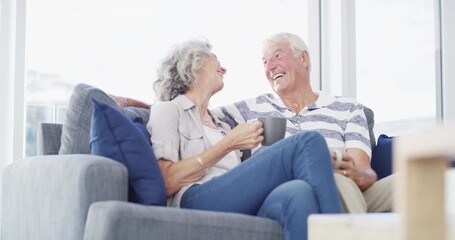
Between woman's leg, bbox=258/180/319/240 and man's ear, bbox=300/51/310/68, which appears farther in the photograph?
man's ear, bbox=300/51/310/68

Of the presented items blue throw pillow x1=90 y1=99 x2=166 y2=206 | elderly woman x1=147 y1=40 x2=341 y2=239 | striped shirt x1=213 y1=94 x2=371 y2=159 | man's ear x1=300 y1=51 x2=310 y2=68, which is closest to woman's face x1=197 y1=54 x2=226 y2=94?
elderly woman x1=147 y1=40 x2=341 y2=239

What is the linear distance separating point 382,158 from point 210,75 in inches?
32.3

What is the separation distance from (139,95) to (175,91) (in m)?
0.66

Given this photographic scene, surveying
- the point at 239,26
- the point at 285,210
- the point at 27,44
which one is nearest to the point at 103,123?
the point at 285,210

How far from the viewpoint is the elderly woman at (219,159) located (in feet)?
6.44

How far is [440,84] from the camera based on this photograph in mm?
3988

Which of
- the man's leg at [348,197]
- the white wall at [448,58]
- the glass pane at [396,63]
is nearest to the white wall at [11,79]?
the man's leg at [348,197]

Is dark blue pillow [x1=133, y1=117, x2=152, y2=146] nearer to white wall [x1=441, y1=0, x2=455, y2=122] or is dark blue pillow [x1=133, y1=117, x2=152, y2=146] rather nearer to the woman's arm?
the woman's arm

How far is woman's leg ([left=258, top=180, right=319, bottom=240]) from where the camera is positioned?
6.26 ft

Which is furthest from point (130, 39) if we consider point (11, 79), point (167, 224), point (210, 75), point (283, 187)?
point (167, 224)

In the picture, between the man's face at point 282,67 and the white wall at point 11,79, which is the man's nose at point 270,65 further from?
the white wall at point 11,79

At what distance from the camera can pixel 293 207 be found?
1.93 metres

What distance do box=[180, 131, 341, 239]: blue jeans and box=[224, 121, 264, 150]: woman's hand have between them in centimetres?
12

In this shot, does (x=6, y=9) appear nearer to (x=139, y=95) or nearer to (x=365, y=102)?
(x=139, y=95)
